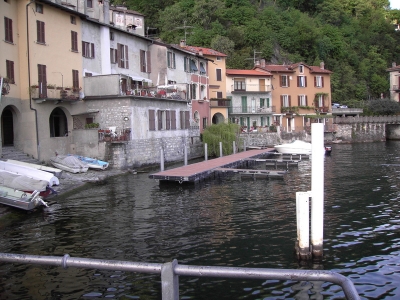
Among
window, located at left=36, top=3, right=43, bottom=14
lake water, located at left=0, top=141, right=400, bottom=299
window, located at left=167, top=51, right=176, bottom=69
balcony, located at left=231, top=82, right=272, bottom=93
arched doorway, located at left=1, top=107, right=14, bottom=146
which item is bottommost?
lake water, located at left=0, top=141, right=400, bottom=299

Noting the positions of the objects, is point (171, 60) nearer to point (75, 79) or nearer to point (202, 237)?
point (75, 79)

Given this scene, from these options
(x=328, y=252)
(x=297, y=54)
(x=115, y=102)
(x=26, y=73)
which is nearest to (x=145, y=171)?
(x=115, y=102)

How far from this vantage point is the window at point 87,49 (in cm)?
3425

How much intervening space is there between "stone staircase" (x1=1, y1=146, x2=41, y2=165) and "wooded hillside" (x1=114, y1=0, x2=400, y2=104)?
1608 inches

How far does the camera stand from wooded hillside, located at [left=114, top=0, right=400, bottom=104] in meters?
74.1

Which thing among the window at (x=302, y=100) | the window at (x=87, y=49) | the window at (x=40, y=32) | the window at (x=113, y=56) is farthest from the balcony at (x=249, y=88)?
the window at (x=40, y=32)

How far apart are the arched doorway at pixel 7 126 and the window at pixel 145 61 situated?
1560 cm

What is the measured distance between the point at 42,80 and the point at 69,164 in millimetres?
6188

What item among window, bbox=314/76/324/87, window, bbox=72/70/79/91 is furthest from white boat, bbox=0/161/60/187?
window, bbox=314/76/324/87

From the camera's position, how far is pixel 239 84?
64438 millimetres

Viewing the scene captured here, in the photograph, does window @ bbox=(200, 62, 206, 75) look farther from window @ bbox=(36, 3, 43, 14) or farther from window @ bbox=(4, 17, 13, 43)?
window @ bbox=(4, 17, 13, 43)

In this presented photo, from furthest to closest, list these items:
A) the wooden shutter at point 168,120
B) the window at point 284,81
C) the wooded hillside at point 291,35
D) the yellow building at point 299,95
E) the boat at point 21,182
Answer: the wooded hillside at point 291,35 → the window at point 284,81 → the yellow building at point 299,95 → the wooden shutter at point 168,120 → the boat at point 21,182

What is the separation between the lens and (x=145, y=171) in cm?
3306

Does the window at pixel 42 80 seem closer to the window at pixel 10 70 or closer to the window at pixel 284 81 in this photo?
the window at pixel 10 70
